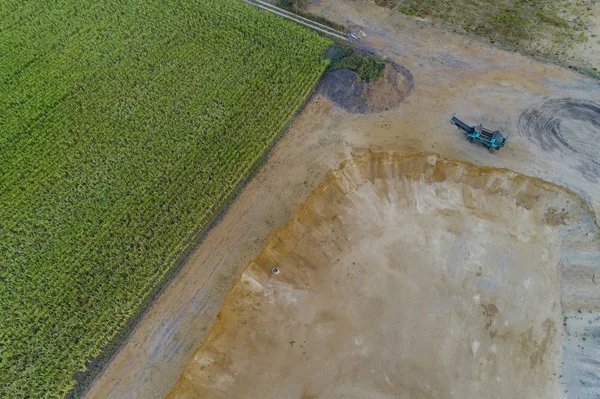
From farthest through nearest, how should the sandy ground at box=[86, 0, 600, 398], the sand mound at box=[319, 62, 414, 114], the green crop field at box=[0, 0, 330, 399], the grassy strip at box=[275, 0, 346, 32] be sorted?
1. the grassy strip at box=[275, 0, 346, 32]
2. the sand mound at box=[319, 62, 414, 114]
3. the green crop field at box=[0, 0, 330, 399]
4. the sandy ground at box=[86, 0, 600, 398]

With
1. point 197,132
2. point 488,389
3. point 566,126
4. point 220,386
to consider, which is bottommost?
point 220,386

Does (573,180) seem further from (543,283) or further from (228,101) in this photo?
(228,101)

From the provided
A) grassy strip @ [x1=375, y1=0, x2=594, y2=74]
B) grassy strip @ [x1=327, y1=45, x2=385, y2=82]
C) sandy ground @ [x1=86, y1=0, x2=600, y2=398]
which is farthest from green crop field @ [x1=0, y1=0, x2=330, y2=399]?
grassy strip @ [x1=375, y1=0, x2=594, y2=74]

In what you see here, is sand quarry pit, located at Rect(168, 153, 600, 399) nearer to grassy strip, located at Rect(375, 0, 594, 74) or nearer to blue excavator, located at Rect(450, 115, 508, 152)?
blue excavator, located at Rect(450, 115, 508, 152)

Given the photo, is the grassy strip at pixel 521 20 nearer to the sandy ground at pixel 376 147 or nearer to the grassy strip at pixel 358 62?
the sandy ground at pixel 376 147

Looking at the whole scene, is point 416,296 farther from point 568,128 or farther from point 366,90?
point 568,128

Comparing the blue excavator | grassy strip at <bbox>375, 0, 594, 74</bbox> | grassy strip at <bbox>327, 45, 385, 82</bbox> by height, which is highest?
grassy strip at <bbox>375, 0, 594, 74</bbox>

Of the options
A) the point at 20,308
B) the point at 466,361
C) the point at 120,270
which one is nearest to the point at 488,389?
the point at 466,361
